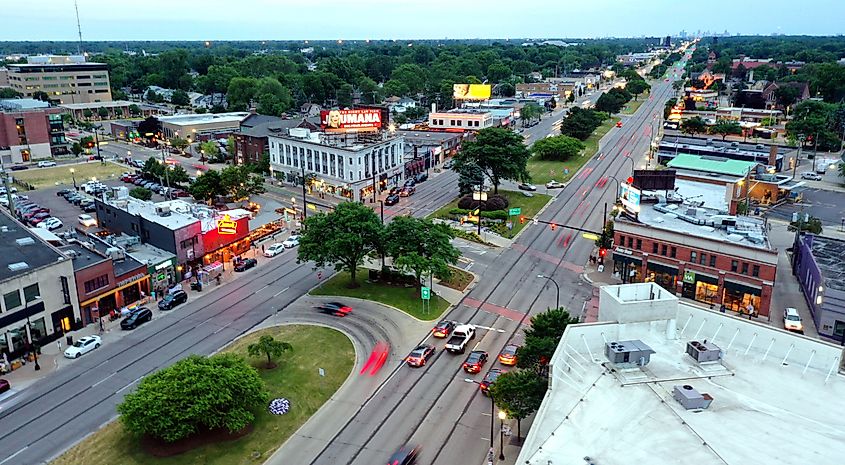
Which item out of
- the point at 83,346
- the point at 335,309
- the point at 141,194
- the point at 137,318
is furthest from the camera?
the point at 141,194

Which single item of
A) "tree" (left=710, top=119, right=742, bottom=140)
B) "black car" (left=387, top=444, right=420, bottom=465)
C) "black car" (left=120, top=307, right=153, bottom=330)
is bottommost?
"black car" (left=387, top=444, right=420, bottom=465)

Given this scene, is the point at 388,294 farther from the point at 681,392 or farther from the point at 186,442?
the point at 681,392

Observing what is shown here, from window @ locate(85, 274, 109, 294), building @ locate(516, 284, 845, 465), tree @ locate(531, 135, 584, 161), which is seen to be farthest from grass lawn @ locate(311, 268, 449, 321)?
tree @ locate(531, 135, 584, 161)

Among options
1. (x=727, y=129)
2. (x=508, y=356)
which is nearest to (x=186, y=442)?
(x=508, y=356)

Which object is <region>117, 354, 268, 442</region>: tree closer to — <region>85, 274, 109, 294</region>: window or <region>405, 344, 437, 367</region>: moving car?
<region>405, 344, 437, 367</region>: moving car

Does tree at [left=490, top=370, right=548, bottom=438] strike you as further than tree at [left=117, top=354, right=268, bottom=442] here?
Yes

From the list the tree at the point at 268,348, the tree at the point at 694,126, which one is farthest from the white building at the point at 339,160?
the tree at the point at 694,126

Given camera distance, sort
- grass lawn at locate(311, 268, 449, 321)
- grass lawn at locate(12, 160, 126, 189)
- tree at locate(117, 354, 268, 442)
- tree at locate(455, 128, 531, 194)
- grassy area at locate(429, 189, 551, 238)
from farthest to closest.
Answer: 1. grass lawn at locate(12, 160, 126, 189)
2. tree at locate(455, 128, 531, 194)
3. grassy area at locate(429, 189, 551, 238)
4. grass lawn at locate(311, 268, 449, 321)
5. tree at locate(117, 354, 268, 442)
